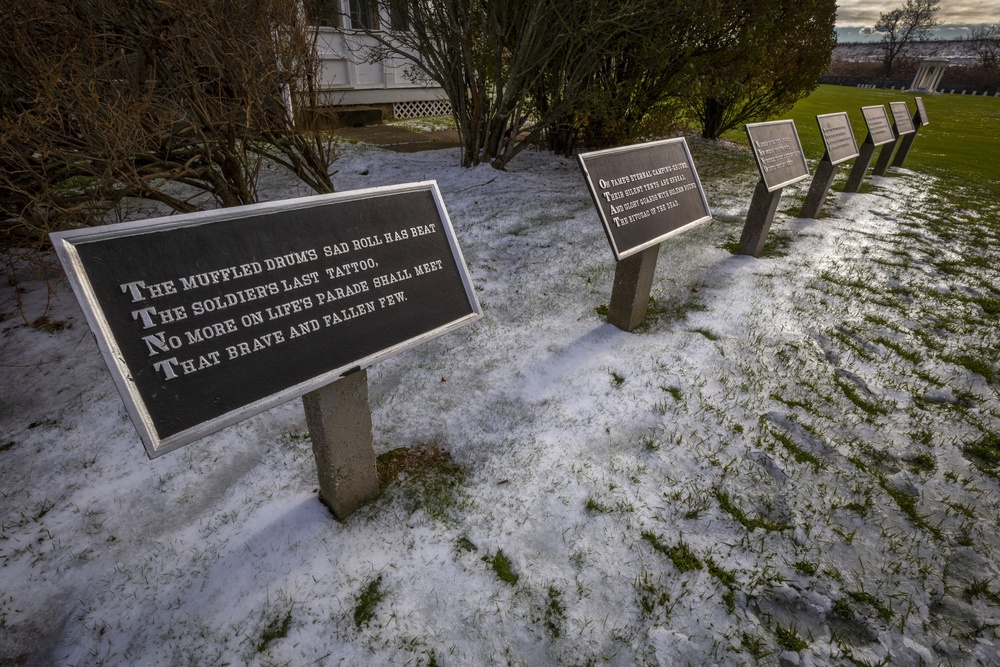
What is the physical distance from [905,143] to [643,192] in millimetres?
11868

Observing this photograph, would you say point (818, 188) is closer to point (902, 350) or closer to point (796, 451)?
point (902, 350)

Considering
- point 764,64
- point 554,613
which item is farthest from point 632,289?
point 764,64

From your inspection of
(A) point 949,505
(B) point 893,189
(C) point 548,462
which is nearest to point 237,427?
(C) point 548,462

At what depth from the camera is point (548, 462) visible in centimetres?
290

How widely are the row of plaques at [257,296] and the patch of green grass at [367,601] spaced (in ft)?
3.40

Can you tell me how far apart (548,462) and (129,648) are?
85.8 inches

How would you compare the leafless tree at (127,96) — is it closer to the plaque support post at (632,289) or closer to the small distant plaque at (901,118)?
the plaque support post at (632,289)

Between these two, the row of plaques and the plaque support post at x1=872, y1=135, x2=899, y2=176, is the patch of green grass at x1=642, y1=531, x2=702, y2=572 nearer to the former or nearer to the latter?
the row of plaques

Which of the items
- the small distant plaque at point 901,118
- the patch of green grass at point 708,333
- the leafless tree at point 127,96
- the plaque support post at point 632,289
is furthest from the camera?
the small distant plaque at point 901,118

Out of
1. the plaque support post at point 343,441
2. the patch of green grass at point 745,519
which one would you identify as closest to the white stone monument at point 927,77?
the patch of green grass at point 745,519

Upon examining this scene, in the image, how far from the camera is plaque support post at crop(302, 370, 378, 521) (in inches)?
86.3

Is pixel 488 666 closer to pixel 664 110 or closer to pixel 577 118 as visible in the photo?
pixel 577 118

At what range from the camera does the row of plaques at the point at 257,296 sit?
1.56 m

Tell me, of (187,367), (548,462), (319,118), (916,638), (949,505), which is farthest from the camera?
(319,118)
